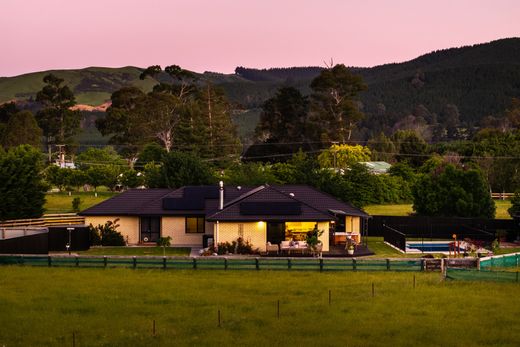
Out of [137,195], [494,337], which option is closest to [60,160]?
[137,195]

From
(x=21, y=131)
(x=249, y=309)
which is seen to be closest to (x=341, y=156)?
(x=21, y=131)

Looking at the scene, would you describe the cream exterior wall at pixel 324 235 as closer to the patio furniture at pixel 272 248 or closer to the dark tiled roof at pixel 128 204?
the patio furniture at pixel 272 248

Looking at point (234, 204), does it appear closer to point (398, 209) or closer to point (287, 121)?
point (398, 209)

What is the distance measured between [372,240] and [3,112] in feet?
307

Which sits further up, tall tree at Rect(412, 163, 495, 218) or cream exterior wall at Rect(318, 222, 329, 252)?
tall tree at Rect(412, 163, 495, 218)

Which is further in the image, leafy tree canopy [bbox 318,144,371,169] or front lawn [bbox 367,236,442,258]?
leafy tree canopy [bbox 318,144,371,169]

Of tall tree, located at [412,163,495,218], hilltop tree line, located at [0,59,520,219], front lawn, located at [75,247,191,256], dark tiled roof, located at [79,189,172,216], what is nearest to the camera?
front lawn, located at [75,247,191,256]

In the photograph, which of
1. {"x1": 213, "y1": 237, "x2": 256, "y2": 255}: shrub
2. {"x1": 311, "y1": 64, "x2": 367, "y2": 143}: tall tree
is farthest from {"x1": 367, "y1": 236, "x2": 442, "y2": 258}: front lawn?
{"x1": 311, "y1": 64, "x2": 367, "y2": 143}: tall tree

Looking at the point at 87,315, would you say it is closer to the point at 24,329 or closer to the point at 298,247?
the point at 24,329

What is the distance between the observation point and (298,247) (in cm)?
4203

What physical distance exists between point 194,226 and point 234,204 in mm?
4643

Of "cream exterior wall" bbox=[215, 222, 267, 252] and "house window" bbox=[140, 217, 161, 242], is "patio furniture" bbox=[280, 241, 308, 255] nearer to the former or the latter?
"cream exterior wall" bbox=[215, 222, 267, 252]

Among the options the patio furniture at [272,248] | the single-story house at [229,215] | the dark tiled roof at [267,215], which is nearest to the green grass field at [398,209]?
the single-story house at [229,215]

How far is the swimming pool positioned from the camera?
152 feet
